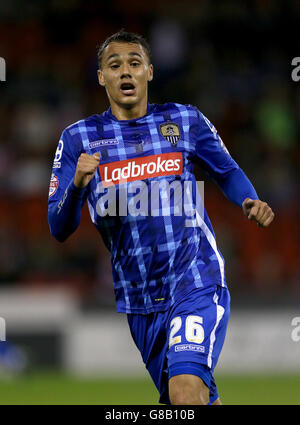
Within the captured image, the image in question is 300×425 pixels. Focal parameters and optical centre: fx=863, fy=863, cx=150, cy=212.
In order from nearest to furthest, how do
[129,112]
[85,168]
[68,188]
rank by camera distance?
[85,168] < [68,188] < [129,112]

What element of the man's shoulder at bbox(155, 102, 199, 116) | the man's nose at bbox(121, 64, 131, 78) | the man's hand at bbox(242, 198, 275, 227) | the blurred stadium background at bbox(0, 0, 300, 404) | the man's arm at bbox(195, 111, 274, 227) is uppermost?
the blurred stadium background at bbox(0, 0, 300, 404)

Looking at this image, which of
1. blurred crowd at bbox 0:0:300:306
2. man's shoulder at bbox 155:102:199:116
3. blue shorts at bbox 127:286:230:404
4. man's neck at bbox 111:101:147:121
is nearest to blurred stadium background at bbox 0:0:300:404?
blurred crowd at bbox 0:0:300:306

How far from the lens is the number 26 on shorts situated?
14.3 ft

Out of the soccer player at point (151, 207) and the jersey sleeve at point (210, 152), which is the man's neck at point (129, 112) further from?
the jersey sleeve at point (210, 152)

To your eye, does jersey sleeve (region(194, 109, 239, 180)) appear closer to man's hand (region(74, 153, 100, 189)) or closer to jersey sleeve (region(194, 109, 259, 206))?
jersey sleeve (region(194, 109, 259, 206))

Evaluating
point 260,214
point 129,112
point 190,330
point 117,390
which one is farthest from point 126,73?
point 117,390

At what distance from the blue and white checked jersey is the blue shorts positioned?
2.6 inches

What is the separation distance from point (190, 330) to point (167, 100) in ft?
31.5

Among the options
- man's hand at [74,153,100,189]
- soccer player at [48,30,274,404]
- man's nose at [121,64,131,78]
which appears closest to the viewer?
man's hand at [74,153,100,189]

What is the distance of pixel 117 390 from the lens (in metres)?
9.28

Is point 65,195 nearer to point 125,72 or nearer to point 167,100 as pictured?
point 125,72

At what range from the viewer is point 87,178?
433cm

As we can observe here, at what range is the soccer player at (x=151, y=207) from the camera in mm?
4488

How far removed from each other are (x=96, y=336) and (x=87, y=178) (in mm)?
6935
